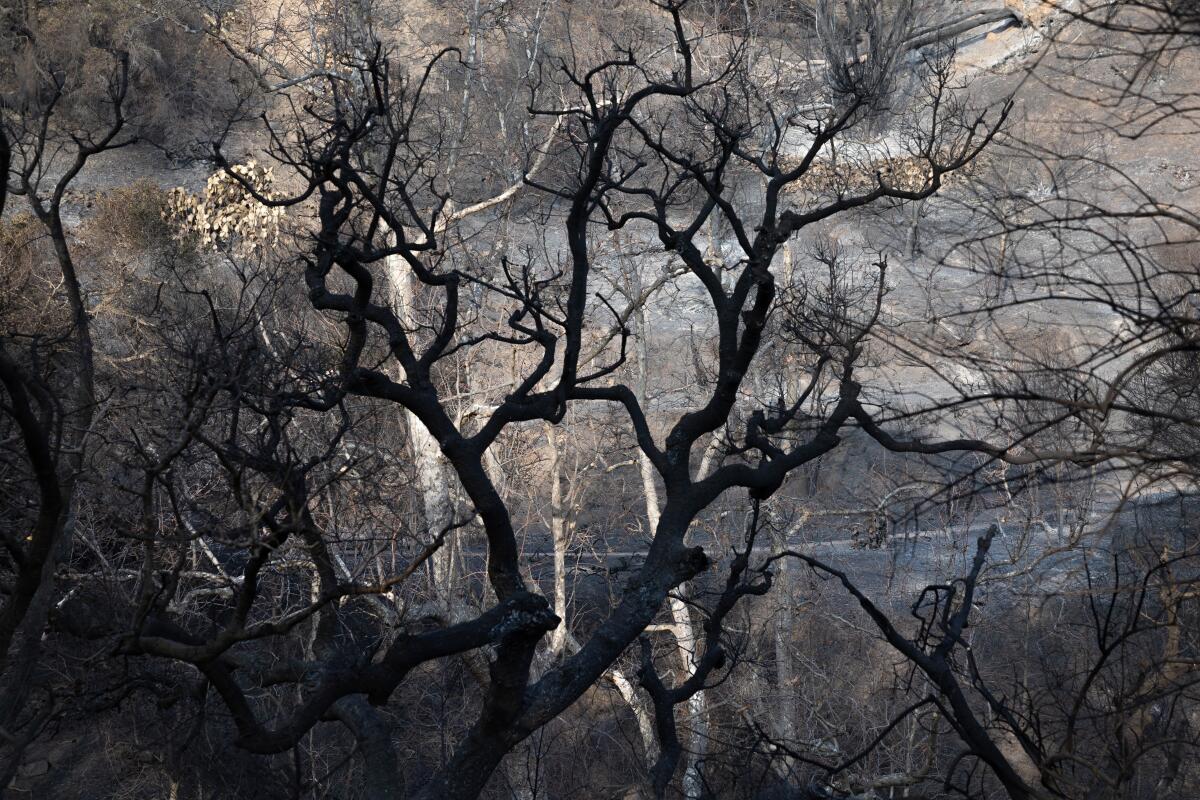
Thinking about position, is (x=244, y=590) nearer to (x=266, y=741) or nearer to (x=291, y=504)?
(x=291, y=504)

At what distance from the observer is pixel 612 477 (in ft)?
77.9

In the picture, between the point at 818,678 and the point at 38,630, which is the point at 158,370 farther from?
the point at 818,678

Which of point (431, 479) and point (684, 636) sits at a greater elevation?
point (431, 479)

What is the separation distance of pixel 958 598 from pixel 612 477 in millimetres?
8472

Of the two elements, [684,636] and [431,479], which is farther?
[684,636]

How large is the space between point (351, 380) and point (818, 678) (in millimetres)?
14770

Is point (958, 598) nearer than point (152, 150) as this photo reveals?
Yes

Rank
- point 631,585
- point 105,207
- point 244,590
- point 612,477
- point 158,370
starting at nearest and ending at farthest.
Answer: point 244,590
point 631,585
point 158,370
point 105,207
point 612,477

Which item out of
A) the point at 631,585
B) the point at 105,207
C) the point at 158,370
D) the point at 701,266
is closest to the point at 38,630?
the point at 631,585

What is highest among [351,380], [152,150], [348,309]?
[152,150]

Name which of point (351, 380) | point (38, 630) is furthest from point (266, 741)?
point (351, 380)

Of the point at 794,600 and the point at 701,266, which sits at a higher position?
the point at 701,266

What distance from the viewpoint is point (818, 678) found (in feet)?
61.1

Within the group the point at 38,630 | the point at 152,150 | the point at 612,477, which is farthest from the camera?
the point at 152,150
